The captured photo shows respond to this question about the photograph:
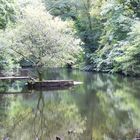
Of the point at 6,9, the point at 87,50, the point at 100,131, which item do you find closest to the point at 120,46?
the point at 87,50

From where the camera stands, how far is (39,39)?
2655cm

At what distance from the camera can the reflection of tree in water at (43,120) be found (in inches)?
484

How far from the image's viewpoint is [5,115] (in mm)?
15859

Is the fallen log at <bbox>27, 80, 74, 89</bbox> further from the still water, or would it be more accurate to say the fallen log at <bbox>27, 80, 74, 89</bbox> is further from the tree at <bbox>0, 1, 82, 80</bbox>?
the still water

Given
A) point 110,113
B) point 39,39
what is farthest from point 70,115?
point 39,39

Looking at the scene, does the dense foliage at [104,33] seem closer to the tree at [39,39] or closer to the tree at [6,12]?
the tree at [39,39]

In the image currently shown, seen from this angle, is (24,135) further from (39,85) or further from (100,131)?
(39,85)

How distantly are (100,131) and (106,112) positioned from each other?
353 cm

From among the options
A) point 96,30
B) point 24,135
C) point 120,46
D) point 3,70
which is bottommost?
point 24,135

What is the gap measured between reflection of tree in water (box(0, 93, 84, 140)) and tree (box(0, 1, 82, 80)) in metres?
7.31

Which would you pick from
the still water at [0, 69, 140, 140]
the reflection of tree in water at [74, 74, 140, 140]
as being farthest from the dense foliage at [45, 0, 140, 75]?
the still water at [0, 69, 140, 140]

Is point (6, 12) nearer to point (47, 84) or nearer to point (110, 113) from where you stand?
point (47, 84)

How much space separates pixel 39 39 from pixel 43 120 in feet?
41.0

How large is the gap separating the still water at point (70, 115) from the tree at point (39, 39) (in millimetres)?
4081
